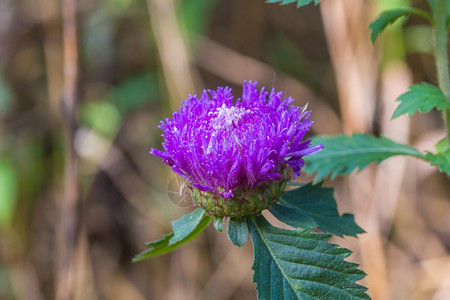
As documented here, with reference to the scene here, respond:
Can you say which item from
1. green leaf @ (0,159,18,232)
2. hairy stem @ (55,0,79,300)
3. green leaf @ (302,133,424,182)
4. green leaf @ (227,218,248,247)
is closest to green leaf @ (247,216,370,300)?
green leaf @ (227,218,248,247)

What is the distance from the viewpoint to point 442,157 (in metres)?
1.35

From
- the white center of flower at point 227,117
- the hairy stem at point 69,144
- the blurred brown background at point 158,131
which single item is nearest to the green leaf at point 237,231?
the white center of flower at point 227,117

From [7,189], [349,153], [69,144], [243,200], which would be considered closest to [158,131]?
[7,189]

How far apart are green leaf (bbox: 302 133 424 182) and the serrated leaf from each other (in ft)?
0.70

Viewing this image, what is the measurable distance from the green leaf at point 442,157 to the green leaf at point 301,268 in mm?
422

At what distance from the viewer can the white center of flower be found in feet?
3.67

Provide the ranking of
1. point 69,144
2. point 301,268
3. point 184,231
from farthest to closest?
point 69,144 < point 184,231 < point 301,268

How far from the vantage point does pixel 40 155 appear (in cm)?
395

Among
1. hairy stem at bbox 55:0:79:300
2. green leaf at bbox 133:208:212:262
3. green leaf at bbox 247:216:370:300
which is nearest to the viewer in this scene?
green leaf at bbox 247:216:370:300

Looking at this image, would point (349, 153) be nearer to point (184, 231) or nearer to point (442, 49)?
point (442, 49)

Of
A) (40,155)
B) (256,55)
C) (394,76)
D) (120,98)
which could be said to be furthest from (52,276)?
(394,76)

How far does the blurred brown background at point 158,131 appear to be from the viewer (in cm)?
342

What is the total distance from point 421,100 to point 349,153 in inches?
14.4

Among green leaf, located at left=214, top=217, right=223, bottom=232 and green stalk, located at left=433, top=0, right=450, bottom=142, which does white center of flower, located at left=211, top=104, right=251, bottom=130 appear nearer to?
green leaf, located at left=214, top=217, right=223, bottom=232
